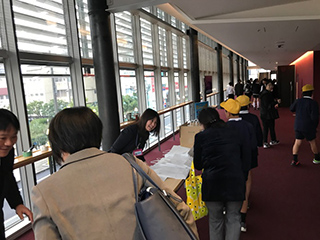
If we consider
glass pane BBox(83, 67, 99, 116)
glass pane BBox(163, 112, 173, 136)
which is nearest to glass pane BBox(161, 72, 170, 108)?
glass pane BBox(163, 112, 173, 136)

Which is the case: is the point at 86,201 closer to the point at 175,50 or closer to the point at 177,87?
the point at 177,87

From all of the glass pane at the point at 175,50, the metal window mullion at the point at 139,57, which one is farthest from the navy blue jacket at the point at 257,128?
the glass pane at the point at 175,50

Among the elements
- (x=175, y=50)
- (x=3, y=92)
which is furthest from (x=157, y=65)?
(x=3, y=92)

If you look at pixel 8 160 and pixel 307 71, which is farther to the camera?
pixel 307 71

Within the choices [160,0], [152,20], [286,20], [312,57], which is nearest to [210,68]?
[312,57]

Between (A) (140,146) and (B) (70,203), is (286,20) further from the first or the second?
(B) (70,203)

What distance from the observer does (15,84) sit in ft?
10.8

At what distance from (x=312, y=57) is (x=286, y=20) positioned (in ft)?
22.2

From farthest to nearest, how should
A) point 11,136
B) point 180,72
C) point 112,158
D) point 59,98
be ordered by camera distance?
point 180,72, point 59,98, point 11,136, point 112,158

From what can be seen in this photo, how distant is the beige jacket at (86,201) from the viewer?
33.0 inches

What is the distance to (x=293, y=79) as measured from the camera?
13438mm

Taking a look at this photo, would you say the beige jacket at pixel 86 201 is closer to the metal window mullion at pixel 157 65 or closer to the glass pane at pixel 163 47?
the metal window mullion at pixel 157 65

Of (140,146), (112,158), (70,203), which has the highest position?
(112,158)

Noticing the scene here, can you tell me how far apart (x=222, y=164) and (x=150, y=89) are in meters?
5.48
